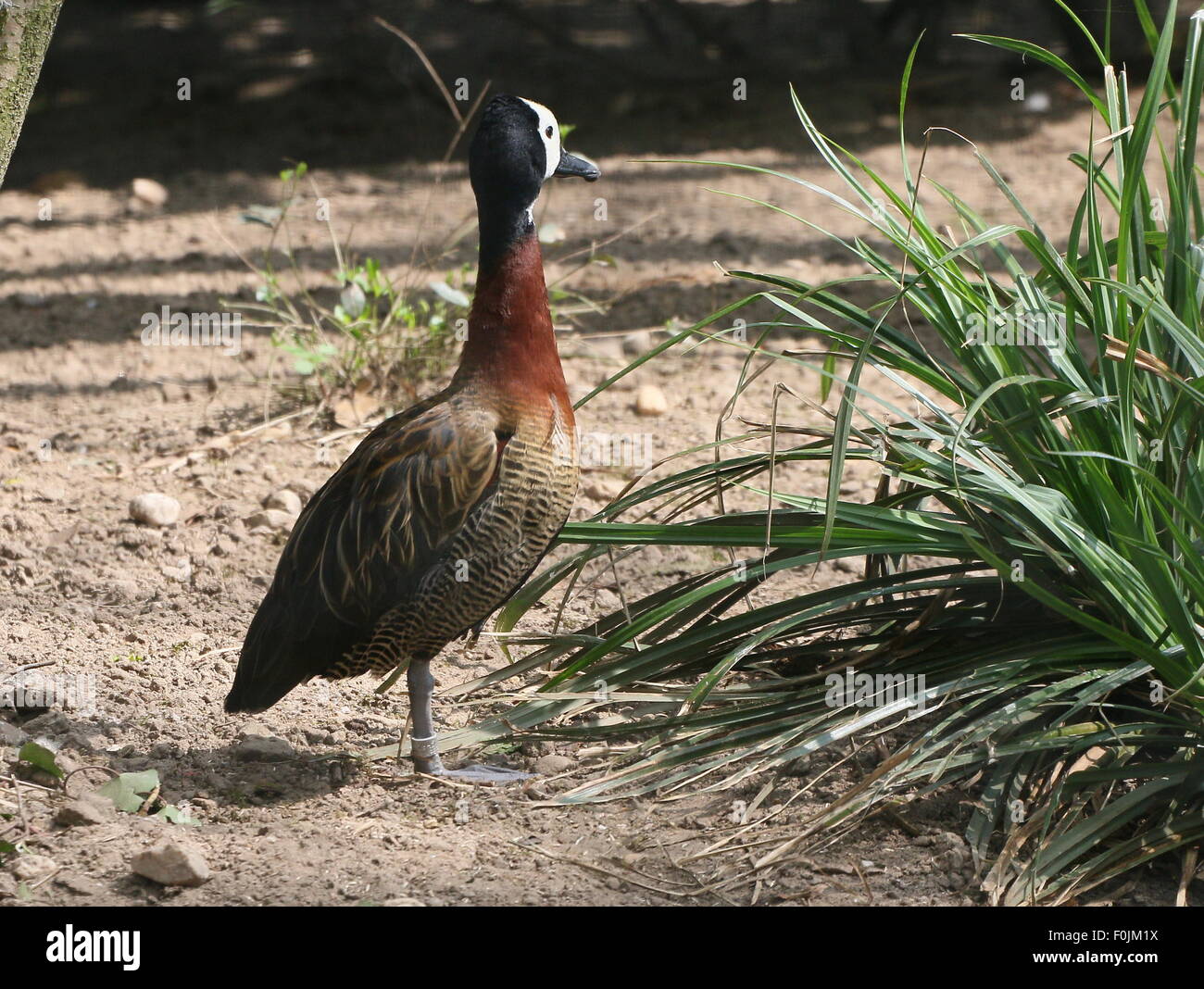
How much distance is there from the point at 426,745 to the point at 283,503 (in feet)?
5.50

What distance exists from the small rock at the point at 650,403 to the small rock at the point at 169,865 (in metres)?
3.09

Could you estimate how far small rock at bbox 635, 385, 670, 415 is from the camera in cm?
552

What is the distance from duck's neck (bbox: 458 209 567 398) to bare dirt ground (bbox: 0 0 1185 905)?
97 centimetres

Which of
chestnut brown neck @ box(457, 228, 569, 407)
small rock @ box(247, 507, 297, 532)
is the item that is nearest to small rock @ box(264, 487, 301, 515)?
small rock @ box(247, 507, 297, 532)

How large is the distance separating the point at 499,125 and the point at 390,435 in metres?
0.80

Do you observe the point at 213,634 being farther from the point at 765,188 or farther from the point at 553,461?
the point at 765,188

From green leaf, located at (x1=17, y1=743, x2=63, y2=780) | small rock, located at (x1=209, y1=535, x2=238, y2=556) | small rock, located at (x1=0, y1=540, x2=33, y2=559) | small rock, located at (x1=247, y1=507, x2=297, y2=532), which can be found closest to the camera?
green leaf, located at (x1=17, y1=743, x2=63, y2=780)

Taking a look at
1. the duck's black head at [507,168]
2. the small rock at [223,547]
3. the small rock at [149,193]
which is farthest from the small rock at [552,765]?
the small rock at [149,193]

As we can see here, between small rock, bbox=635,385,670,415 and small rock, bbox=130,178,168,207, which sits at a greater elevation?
small rock, bbox=130,178,168,207

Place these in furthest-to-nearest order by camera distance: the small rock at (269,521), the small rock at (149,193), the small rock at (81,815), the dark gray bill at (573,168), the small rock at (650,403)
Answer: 1. the small rock at (149,193)
2. the small rock at (650,403)
3. the small rock at (269,521)
4. the dark gray bill at (573,168)
5. the small rock at (81,815)

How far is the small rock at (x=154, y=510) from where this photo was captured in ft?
15.1

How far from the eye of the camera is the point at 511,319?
330 cm

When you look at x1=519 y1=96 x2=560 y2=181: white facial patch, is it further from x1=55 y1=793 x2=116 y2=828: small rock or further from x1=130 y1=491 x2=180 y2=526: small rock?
x1=130 y1=491 x2=180 y2=526: small rock

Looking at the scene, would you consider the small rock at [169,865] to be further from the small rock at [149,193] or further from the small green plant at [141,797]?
the small rock at [149,193]
